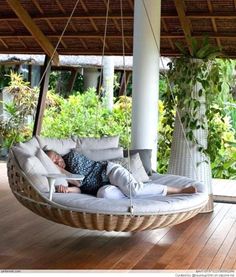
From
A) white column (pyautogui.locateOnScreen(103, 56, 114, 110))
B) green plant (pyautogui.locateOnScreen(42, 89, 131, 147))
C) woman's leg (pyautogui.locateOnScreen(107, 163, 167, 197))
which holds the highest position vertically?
white column (pyautogui.locateOnScreen(103, 56, 114, 110))

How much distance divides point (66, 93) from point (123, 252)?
7.76 m

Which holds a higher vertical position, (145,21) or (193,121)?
(145,21)

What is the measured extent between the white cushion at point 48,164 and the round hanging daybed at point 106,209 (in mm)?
285

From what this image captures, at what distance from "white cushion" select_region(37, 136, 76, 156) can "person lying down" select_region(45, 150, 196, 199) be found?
0.11 metres

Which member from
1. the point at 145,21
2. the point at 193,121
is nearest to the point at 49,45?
the point at 145,21

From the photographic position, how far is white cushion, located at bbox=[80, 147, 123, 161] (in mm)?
4578

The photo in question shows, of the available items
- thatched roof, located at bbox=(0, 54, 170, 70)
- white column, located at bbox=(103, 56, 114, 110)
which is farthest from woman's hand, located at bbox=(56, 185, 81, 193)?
white column, located at bbox=(103, 56, 114, 110)

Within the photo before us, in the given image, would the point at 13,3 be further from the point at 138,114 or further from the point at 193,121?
the point at 193,121

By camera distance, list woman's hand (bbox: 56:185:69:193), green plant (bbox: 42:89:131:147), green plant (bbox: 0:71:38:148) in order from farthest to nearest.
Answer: green plant (bbox: 0:71:38:148)
green plant (bbox: 42:89:131:147)
woman's hand (bbox: 56:185:69:193)

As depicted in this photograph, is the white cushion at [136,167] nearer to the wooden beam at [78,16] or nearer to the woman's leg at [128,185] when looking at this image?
the woman's leg at [128,185]

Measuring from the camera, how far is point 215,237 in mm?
4168

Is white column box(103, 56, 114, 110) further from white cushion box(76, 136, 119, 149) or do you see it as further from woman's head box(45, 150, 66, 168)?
woman's head box(45, 150, 66, 168)

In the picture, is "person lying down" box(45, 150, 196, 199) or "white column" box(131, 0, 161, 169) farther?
"white column" box(131, 0, 161, 169)

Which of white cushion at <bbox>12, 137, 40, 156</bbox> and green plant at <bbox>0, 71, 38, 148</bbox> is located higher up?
green plant at <bbox>0, 71, 38, 148</bbox>
